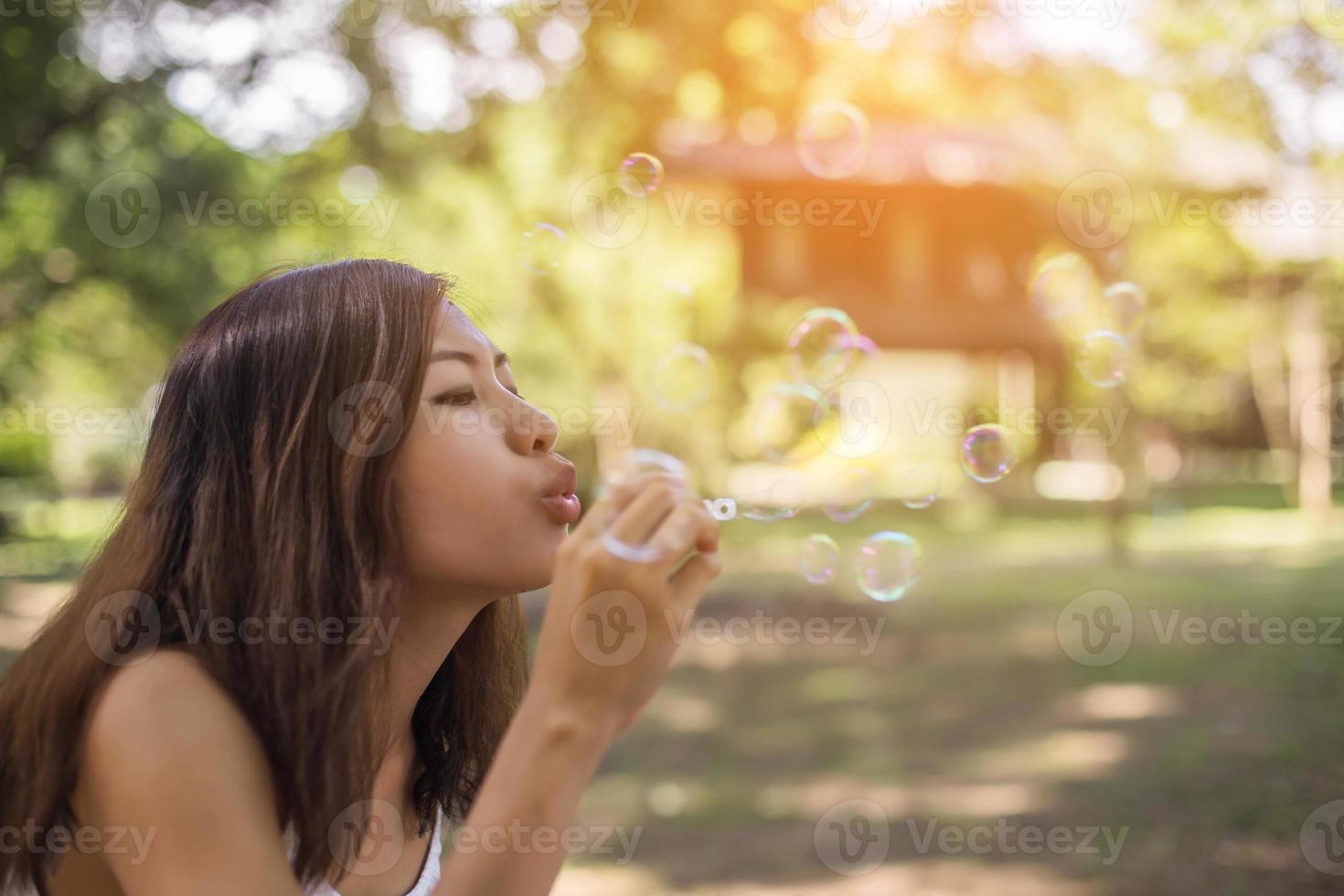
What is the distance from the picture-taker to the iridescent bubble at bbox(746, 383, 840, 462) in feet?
11.1

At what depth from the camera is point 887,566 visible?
10.9ft

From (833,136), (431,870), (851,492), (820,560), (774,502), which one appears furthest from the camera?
(833,136)

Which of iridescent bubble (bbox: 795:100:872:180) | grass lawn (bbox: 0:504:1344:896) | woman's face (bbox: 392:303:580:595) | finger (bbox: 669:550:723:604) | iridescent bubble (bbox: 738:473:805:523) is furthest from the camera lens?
iridescent bubble (bbox: 795:100:872:180)

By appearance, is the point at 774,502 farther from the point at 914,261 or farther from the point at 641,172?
the point at 914,261

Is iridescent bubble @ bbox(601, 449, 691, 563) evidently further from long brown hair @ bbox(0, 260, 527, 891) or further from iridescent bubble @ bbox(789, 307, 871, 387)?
iridescent bubble @ bbox(789, 307, 871, 387)

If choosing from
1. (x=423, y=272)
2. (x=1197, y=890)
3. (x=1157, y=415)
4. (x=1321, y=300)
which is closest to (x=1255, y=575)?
(x=1321, y=300)

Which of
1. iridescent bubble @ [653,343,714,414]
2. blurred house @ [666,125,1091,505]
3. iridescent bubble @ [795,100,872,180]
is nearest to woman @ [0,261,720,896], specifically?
iridescent bubble @ [653,343,714,414]

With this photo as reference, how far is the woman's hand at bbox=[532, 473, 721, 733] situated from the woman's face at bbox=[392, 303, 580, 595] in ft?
0.68

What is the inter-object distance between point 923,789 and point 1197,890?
1.46 meters

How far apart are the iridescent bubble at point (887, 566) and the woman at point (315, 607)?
1985 millimetres

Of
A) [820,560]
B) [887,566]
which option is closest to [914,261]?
[887,566]

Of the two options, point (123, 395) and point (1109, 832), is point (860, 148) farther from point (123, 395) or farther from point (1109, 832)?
point (123, 395)

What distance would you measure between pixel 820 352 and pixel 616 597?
9.46ft

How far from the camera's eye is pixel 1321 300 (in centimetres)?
1364
